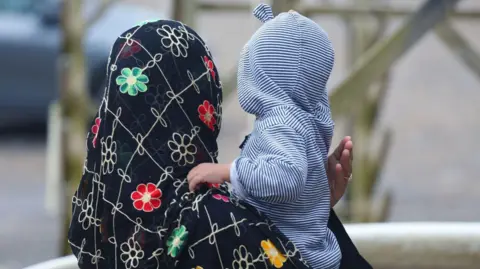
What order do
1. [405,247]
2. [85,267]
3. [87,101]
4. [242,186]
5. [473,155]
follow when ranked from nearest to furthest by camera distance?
[242,186], [85,267], [405,247], [87,101], [473,155]

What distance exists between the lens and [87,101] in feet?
15.5

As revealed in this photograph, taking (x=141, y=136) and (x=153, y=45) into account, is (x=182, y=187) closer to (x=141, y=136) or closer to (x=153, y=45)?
(x=141, y=136)

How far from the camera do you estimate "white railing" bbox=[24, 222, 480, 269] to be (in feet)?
9.81

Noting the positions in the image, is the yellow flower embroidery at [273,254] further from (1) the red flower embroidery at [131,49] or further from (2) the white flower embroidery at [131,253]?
(1) the red flower embroidery at [131,49]

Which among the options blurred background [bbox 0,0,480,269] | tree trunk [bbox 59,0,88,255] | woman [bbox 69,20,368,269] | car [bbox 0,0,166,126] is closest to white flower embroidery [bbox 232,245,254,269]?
woman [bbox 69,20,368,269]

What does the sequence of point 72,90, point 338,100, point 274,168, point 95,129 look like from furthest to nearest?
point 72,90 → point 338,100 → point 95,129 → point 274,168

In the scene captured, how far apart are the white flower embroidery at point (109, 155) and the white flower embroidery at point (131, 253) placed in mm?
145

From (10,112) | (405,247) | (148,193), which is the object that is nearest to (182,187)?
(148,193)

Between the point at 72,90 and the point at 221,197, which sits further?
the point at 72,90

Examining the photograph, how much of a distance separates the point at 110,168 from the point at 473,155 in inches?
330

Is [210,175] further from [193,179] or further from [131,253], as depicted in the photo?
[131,253]

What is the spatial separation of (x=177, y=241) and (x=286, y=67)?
0.39 meters

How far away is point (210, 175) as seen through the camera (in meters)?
2.06

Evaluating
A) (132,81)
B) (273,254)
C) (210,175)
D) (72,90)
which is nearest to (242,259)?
(273,254)
